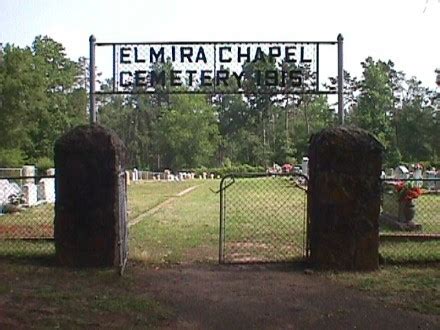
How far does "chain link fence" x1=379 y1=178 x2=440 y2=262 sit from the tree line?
2102 centimetres

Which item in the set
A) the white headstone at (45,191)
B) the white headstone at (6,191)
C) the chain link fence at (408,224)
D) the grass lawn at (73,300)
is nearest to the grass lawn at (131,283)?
the grass lawn at (73,300)

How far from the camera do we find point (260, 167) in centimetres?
5862

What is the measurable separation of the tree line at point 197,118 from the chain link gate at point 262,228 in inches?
669

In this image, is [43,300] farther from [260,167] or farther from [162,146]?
[162,146]

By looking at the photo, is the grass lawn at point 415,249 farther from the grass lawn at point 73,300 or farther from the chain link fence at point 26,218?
the chain link fence at point 26,218

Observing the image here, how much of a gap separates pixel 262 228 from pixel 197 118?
51.8 meters

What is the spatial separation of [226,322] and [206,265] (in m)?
3.07

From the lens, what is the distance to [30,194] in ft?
67.5

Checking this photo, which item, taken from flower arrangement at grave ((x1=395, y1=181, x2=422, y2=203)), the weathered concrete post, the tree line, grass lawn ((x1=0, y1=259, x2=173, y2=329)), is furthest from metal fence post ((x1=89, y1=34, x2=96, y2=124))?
the tree line

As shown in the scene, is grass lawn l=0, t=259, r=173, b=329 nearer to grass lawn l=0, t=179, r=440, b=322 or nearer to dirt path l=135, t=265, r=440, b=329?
grass lawn l=0, t=179, r=440, b=322

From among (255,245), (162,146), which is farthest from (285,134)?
(255,245)

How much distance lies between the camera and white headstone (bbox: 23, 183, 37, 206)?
66.2 ft

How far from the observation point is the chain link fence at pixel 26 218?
10264 millimetres

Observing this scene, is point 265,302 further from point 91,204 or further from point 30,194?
point 30,194
